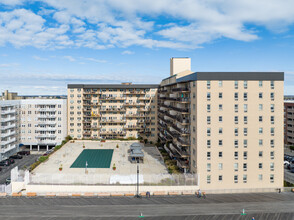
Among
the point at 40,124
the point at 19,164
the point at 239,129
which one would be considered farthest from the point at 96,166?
the point at 40,124

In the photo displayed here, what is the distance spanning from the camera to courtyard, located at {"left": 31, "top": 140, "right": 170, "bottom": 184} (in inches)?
1759

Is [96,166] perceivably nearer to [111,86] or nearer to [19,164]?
[19,164]

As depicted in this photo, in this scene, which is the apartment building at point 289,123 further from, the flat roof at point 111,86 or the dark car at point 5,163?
the dark car at point 5,163

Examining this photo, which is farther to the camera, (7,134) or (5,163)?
(7,134)

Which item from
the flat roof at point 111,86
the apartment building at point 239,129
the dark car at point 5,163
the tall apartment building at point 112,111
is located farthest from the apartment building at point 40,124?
the apartment building at point 239,129

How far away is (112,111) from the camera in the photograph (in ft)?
303

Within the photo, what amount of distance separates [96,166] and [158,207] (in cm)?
2386

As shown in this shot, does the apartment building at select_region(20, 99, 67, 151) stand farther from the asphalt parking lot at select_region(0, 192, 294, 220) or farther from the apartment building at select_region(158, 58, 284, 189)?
the apartment building at select_region(158, 58, 284, 189)

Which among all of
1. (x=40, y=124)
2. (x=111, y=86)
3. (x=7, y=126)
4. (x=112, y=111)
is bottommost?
(x=40, y=124)

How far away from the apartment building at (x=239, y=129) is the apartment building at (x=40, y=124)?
5831 cm

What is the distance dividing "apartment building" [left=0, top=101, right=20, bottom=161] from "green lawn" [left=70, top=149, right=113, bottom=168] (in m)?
23.5

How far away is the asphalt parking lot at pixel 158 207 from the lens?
115ft

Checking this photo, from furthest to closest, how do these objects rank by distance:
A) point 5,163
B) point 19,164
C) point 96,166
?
point 19,164 < point 5,163 < point 96,166

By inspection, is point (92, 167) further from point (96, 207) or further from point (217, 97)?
point (217, 97)
